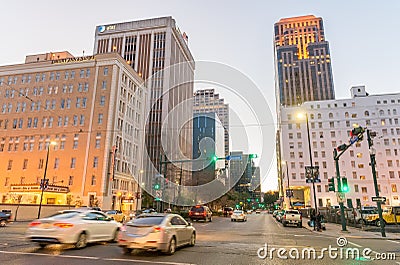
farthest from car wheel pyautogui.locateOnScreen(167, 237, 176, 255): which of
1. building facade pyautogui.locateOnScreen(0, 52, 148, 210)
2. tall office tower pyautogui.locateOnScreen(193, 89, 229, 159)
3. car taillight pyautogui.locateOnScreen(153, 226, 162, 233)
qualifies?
tall office tower pyautogui.locateOnScreen(193, 89, 229, 159)

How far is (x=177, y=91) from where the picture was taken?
98.0 m

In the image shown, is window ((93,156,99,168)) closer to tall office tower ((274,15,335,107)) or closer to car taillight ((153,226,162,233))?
car taillight ((153,226,162,233))

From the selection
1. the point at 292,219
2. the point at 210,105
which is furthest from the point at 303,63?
the point at 292,219

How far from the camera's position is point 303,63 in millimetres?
153500

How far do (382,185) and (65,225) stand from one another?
310ft

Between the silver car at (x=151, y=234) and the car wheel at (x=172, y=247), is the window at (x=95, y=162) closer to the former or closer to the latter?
the silver car at (x=151, y=234)

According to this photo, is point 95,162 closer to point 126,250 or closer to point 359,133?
point 359,133

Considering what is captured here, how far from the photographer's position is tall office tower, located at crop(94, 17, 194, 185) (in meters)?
84.9

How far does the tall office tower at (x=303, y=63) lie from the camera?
147375 mm

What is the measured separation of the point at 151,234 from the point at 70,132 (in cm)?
5368

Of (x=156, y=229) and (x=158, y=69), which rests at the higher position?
(x=158, y=69)

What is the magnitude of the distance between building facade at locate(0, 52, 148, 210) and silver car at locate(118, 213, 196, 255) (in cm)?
4564

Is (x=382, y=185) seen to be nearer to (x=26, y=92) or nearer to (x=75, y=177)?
(x=75, y=177)

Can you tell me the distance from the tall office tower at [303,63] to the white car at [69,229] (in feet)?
452
